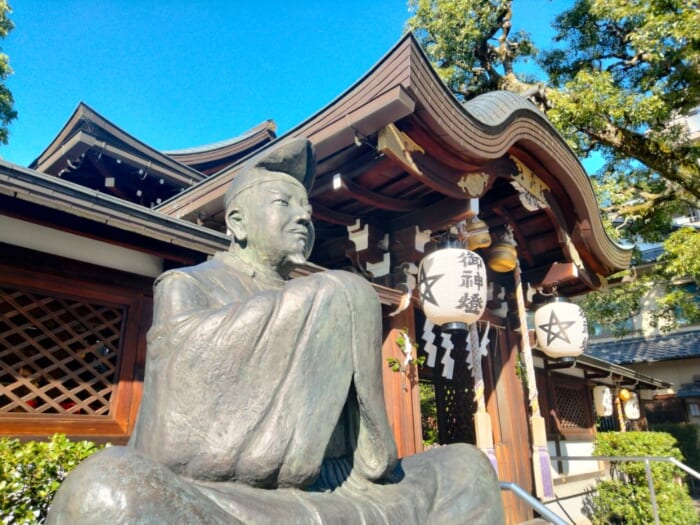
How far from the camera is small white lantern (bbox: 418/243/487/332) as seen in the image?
468 centimetres

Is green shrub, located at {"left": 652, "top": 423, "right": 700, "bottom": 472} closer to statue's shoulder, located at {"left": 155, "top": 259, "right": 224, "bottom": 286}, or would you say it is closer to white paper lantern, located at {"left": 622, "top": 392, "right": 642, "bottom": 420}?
white paper lantern, located at {"left": 622, "top": 392, "right": 642, "bottom": 420}

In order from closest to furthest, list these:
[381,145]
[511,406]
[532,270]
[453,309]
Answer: [381,145]
[453,309]
[511,406]
[532,270]

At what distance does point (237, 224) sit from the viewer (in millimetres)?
2609

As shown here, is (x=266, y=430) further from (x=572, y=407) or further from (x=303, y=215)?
(x=572, y=407)

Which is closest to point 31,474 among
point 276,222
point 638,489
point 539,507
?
point 276,222

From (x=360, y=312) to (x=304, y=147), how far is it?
0.98m

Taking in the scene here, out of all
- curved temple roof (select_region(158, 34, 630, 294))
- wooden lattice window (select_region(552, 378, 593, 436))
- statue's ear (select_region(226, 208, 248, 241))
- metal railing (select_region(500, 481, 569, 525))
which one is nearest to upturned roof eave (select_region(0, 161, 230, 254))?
curved temple roof (select_region(158, 34, 630, 294))

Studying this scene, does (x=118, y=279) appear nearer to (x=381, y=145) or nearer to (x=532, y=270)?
(x=381, y=145)

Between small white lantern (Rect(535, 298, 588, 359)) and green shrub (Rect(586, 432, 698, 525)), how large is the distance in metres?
4.47

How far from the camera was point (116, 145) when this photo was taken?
775cm

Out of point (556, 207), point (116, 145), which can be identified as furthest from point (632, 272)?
point (116, 145)

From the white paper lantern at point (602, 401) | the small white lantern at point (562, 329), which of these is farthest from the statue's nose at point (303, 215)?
the white paper lantern at point (602, 401)

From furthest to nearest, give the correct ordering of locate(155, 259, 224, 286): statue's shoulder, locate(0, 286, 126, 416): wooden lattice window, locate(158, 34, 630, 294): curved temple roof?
1. locate(0, 286, 126, 416): wooden lattice window
2. locate(158, 34, 630, 294): curved temple roof
3. locate(155, 259, 224, 286): statue's shoulder

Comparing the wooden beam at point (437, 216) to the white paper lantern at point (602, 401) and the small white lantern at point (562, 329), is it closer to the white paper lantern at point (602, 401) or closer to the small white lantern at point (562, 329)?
the small white lantern at point (562, 329)
